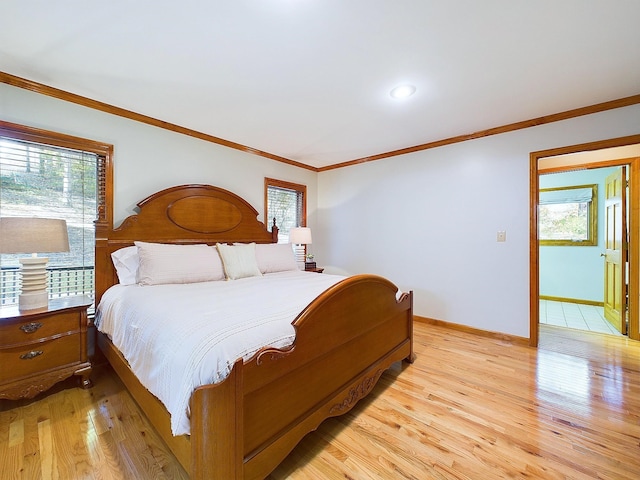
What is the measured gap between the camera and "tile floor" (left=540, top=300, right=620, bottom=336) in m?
3.49

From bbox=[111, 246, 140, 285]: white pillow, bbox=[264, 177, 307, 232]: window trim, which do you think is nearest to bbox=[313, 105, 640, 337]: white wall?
bbox=[264, 177, 307, 232]: window trim

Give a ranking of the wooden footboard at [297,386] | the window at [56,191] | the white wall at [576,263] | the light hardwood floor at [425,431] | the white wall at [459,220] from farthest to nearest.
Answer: the white wall at [576,263] → the white wall at [459,220] → the window at [56,191] → the light hardwood floor at [425,431] → the wooden footboard at [297,386]

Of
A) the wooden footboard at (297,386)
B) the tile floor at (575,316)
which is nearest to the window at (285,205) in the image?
the wooden footboard at (297,386)

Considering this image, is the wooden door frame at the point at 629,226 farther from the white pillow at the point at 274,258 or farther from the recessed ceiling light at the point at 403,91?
the white pillow at the point at 274,258

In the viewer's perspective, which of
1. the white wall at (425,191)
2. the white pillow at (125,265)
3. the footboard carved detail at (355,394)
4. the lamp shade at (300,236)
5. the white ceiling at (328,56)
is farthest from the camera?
the lamp shade at (300,236)

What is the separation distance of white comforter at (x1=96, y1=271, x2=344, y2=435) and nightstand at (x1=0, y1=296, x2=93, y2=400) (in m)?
0.19

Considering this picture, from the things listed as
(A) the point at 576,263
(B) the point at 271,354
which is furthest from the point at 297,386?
(A) the point at 576,263

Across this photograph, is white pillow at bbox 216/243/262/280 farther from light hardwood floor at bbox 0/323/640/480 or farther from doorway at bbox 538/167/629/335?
doorway at bbox 538/167/629/335

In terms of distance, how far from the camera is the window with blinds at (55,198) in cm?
211

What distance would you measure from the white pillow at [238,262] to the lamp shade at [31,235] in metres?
1.19

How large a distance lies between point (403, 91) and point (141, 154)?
2544 mm

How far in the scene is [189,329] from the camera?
4.22 feet

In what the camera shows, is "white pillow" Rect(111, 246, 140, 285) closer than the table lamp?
Yes

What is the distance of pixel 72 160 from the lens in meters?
2.39
